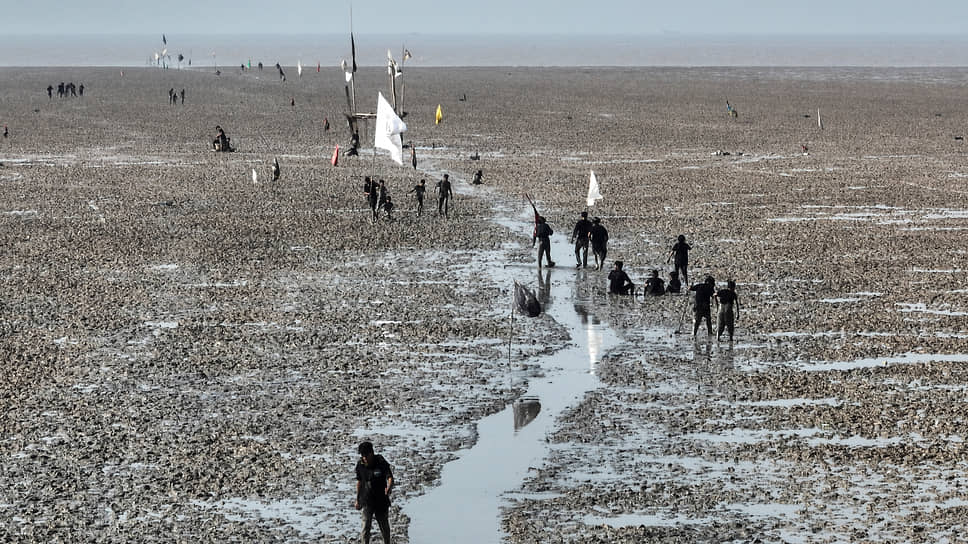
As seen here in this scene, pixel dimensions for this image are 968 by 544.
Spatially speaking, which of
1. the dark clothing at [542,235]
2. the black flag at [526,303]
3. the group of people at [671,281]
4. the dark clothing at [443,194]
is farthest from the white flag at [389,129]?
the black flag at [526,303]

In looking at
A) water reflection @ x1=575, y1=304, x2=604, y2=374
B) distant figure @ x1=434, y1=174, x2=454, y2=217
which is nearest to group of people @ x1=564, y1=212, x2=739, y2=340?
water reflection @ x1=575, y1=304, x2=604, y2=374

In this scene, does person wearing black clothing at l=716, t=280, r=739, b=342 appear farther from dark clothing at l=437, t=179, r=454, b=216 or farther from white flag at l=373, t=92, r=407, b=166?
dark clothing at l=437, t=179, r=454, b=216

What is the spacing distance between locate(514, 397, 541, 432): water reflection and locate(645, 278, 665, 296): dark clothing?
→ 27.4 ft

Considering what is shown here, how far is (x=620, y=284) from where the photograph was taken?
30719 mm

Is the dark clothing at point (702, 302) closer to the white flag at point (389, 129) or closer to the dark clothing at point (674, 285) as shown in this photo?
the dark clothing at point (674, 285)

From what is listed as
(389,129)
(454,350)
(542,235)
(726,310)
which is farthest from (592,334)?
(389,129)

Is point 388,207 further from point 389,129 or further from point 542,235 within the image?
point 542,235

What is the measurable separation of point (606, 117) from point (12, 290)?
58.1 m

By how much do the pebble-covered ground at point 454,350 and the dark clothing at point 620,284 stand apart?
91 cm

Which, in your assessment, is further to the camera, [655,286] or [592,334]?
[655,286]

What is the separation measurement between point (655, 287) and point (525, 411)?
9114mm

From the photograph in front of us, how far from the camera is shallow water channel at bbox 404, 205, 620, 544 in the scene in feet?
57.0

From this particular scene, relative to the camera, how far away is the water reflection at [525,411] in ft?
70.7

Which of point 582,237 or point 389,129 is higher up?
point 389,129
